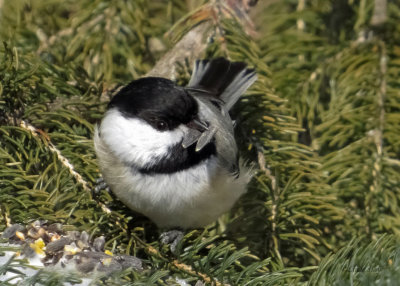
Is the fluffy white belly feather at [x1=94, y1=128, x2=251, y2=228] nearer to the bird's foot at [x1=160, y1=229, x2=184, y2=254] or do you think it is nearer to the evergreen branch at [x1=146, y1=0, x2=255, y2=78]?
the bird's foot at [x1=160, y1=229, x2=184, y2=254]

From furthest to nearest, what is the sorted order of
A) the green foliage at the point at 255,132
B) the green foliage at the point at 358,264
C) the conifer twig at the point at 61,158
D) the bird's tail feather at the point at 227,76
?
the bird's tail feather at the point at 227,76 < the conifer twig at the point at 61,158 < the green foliage at the point at 255,132 < the green foliage at the point at 358,264

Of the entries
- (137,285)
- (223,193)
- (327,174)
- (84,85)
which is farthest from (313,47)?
(137,285)

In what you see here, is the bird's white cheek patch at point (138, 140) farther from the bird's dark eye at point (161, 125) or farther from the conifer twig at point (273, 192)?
the conifer twig at point (273, 192)

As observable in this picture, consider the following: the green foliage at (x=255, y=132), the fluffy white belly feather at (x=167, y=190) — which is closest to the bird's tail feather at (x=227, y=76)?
the green foliage at (x=255, y=132)

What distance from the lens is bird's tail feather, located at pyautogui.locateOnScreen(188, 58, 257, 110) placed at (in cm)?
164

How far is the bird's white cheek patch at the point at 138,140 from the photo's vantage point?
4.38 ft

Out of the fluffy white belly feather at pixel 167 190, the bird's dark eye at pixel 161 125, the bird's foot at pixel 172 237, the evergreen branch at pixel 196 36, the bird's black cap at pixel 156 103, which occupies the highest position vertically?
the evergreen branch at pixel 196 36

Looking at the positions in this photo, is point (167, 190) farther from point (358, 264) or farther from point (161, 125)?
point (358, 264)

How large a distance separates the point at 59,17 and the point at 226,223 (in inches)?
38.1

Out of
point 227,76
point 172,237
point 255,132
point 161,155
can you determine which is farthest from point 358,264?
point 227,76

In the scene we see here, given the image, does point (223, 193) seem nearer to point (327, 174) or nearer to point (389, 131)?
point (327, 174)

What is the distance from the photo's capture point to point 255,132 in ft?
5.22

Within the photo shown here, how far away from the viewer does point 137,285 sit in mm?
918

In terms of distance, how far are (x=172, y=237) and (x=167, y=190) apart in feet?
0.41
